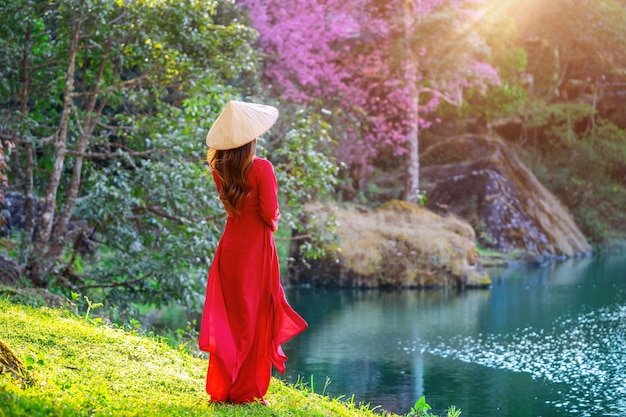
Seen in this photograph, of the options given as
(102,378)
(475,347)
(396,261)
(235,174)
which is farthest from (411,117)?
(102,378)

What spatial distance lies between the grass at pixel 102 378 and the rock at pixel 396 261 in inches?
358

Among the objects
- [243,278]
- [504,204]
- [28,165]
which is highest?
[28,165]

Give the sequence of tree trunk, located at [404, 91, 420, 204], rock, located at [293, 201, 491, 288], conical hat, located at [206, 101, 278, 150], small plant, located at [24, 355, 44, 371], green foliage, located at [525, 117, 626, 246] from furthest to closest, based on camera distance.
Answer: green foliage, located at [525, 117, 626, 246], tree trunk, located at [404, 91, 420, 204], rock, located at [293, 201, 491, 288], conical hat, located at [206, 101, 278, 150], small plant, located at [24, 355, 44, 371]

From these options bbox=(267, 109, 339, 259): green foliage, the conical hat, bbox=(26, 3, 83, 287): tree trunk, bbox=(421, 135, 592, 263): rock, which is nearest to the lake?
bbox=(267, 109, 339, 259): green foliage

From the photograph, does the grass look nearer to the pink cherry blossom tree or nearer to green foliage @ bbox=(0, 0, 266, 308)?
green foliage @ bbox=(0, 0, 266, 308)

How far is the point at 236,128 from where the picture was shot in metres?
5.12

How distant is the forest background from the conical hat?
3.08m

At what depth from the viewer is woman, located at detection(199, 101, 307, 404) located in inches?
202

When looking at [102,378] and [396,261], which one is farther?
[396,261]

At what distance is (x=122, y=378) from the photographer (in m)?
5.51


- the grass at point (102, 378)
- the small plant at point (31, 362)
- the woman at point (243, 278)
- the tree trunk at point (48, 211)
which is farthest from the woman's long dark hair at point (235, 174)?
the tree trunk at point (48, 211)

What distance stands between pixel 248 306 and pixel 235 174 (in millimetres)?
789

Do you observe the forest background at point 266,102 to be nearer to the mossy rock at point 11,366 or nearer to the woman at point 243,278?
the woman at point 243,278

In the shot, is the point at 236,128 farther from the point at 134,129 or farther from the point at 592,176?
the point at 592,176
